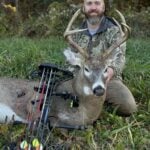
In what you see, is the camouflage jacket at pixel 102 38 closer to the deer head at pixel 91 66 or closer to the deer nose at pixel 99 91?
the deer head at pixel 91 66

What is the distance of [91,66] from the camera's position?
20.8 feet

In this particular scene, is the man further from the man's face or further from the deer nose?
the deer nose

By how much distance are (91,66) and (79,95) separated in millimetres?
459

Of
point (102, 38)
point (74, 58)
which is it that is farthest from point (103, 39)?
point (74, 58)

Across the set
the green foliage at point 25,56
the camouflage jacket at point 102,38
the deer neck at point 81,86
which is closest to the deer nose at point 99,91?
the deer neck at point 81,86

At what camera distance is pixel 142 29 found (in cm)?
1259

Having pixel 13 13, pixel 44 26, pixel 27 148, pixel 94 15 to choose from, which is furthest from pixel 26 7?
pixel 27 148

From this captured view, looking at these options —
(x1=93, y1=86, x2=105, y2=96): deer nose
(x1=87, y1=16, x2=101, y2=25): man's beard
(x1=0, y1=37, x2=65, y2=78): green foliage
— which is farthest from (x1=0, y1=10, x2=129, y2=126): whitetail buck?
(x1=0, y1=37, x2=65, y2=78): green foliage

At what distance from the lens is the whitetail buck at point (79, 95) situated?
632 centimetres

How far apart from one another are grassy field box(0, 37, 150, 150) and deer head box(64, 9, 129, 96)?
21.6 inches

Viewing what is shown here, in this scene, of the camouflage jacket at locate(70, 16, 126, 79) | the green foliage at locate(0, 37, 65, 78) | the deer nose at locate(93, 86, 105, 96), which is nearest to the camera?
the deer nose at locate(93, 86, 105, 96)

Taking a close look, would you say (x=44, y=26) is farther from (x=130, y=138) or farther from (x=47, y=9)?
(x=130, y=138)

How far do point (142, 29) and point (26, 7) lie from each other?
4.19 m

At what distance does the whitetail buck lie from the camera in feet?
20.7
